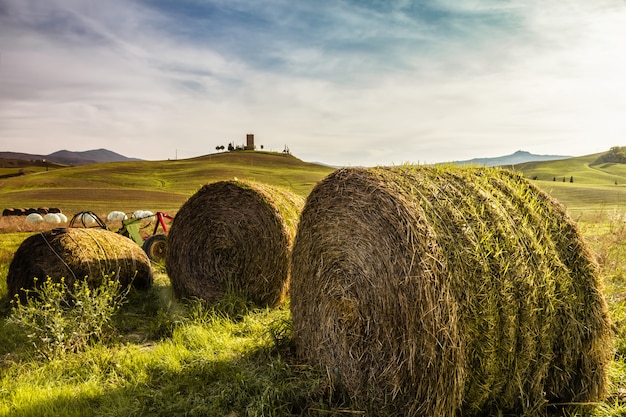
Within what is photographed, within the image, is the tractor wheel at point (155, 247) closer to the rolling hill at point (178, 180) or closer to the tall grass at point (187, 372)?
the tall grass at point (187, 372)

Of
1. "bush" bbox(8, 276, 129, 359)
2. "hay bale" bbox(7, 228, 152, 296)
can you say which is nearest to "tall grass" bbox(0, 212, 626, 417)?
"bush" bbox(8, 276, 129, 359)

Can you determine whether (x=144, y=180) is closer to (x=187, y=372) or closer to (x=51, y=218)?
(x=51, y=218)

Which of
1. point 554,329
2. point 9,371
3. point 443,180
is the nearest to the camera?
point 554,329

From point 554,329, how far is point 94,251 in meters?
7.06

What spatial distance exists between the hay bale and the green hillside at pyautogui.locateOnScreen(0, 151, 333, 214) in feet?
36.0

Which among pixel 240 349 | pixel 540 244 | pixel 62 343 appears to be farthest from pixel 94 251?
pixel 540 244

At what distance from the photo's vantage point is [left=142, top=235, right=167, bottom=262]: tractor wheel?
1045 centimetres

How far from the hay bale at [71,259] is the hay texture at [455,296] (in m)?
4.52

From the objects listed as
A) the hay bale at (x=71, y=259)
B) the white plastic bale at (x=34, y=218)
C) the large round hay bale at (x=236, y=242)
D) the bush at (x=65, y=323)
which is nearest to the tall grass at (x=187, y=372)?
the bush at (x=65, y=323)

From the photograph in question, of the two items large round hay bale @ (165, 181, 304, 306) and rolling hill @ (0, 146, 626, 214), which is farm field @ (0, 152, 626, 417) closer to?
large round hay bale @ (165, 181, 304, 306)

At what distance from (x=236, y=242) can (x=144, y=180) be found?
4408cm

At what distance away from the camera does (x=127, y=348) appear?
559 cm

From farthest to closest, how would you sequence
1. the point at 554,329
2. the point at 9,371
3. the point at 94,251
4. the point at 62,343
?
the point at 94,251 < the point at 62,343 < the point at 9,371 < the point at 554,329

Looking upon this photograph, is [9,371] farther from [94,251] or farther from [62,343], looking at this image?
[94,251]
